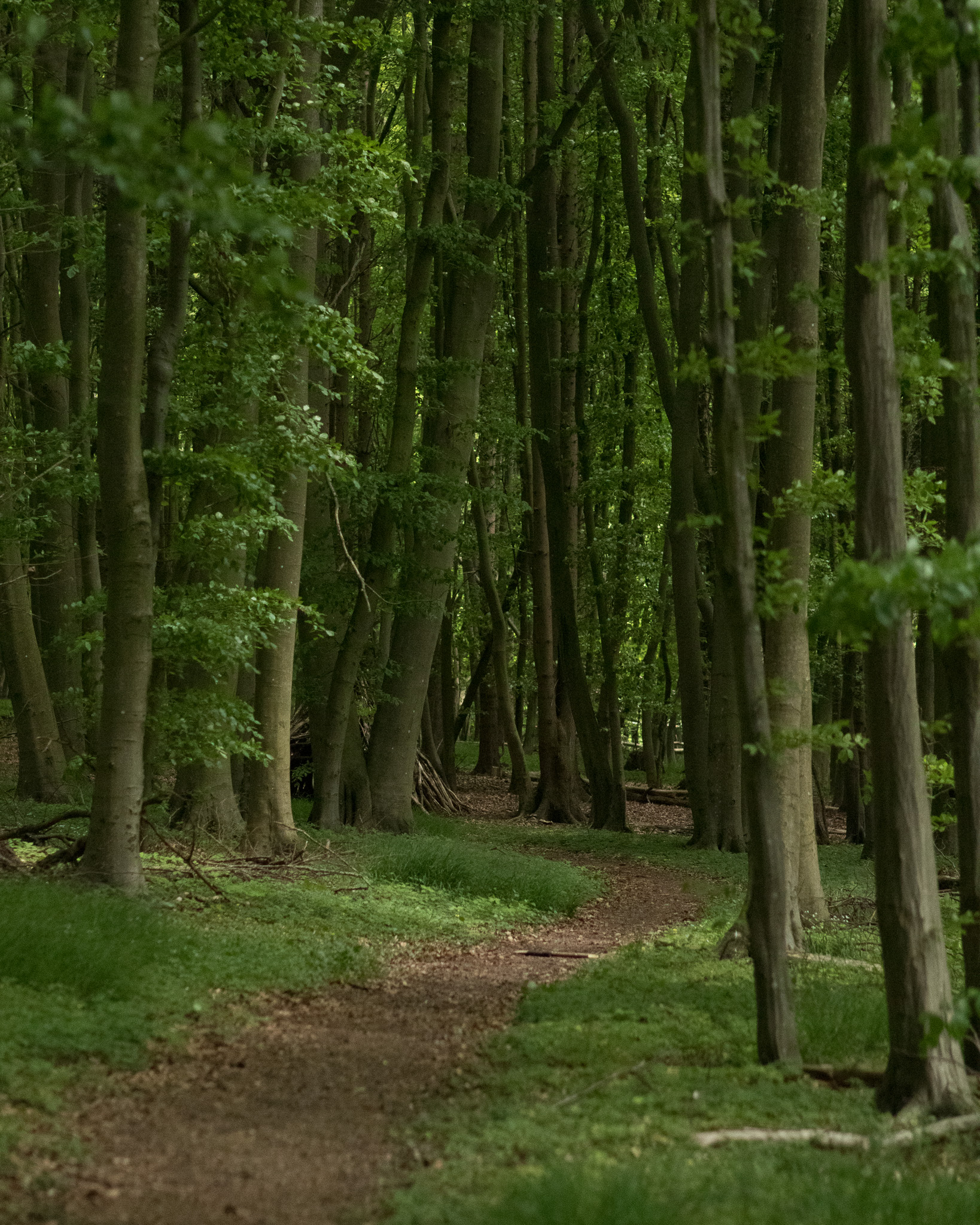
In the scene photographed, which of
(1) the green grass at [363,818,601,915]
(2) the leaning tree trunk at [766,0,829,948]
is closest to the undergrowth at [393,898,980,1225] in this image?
(2) the leaning tree trunk at [766,0,829,948]

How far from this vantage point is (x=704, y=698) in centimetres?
1794

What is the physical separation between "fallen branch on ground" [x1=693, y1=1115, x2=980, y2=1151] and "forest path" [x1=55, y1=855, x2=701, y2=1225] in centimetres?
117

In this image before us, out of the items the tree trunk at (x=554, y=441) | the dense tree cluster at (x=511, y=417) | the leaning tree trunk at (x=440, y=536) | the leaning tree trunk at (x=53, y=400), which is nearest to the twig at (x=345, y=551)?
the dense tree cluster at (x=511, y=417)

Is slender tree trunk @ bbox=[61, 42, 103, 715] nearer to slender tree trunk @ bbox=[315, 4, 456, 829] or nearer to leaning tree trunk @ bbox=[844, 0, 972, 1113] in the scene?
slender tree trunk @ bbox=[315, 4, 456, 829]

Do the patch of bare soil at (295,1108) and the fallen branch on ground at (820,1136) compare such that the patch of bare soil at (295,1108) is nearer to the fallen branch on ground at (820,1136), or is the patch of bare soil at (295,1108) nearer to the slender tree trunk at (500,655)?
the fallen branch on ground at (820,1136)

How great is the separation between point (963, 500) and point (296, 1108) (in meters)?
4.39

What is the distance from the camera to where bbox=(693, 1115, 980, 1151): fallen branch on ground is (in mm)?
4754

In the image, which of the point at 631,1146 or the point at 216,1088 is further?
the point at 216,1088

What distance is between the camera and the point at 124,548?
905cm

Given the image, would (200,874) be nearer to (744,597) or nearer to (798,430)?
(744,597)

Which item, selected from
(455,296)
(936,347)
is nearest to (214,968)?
(936,347)

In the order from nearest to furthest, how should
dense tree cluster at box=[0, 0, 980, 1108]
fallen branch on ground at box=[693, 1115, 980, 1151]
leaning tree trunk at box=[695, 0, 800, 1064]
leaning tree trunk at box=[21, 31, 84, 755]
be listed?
fallen branch on ground at box=[693, 1115, 980, 1151] → dense tree cluster at box=[0, 0, 980, 1108] → leaning tree trunk at box=[695, 0, 800, 1064] → leaning tree trunk at box=[21, 31, 84, 755]

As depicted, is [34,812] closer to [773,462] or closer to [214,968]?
[214,968]

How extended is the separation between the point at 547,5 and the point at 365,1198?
56.6 feet
